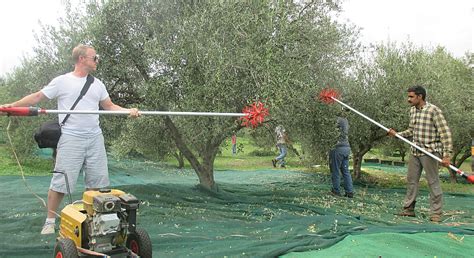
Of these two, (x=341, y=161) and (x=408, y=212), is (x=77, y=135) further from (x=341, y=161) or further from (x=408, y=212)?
(x=341, y=161)

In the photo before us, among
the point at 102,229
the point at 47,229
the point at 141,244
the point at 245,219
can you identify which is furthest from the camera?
the point at 245,219

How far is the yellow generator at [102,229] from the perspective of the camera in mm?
3506

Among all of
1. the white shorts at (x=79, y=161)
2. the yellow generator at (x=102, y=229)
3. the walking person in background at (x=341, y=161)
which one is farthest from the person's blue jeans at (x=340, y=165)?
the yellow generator at (x=102, y=229)

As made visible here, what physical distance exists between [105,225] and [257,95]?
3854 millimetres

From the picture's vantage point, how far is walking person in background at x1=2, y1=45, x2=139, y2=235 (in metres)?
4.80

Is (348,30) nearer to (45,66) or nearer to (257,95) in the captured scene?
(257,95)

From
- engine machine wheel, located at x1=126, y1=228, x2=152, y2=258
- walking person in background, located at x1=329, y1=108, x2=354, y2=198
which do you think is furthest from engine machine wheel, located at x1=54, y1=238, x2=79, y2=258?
walking person in background, located at x1=329, y1=108, x2=354, y2=198

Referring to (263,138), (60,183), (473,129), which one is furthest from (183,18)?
(473,129)

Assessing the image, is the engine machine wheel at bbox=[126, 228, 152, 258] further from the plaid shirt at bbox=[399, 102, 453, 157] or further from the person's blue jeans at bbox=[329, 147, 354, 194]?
the person's blue jeans at bbox=[329, 147, 354, 194]

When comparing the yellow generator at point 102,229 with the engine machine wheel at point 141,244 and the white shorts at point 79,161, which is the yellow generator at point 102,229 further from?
the white shorts at point 79,161

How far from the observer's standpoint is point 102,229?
11.5 ft

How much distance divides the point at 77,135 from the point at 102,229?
5.47ft

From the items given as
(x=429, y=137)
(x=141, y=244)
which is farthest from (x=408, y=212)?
(x=141, y=244)

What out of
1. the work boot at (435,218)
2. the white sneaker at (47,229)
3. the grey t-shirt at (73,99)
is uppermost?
the grey t-shirt at (73,99)
